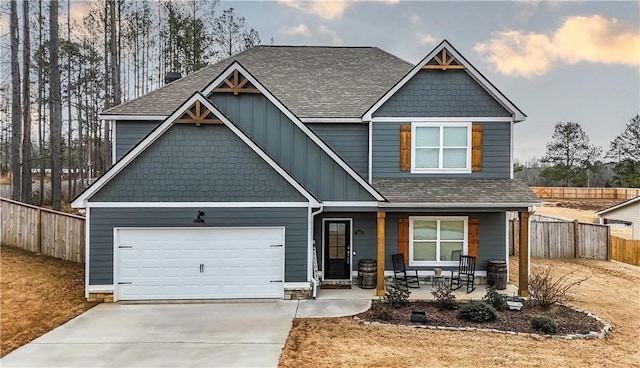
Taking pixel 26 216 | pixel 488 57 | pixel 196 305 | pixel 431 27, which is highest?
pixel 431 27

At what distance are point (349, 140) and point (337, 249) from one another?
3.43 metres

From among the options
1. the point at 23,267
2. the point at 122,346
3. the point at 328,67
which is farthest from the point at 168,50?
the point at 122,346

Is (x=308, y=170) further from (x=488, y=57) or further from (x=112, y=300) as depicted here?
(x=488, y=57)

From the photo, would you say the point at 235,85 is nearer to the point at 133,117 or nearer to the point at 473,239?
the point at 133,117

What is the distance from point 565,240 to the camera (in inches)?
679

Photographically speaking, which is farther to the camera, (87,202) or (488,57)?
(488,57)

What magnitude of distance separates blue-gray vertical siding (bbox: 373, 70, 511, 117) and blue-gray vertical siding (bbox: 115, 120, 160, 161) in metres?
7.00

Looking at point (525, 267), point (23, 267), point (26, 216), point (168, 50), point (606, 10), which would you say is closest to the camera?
point (525, 267)

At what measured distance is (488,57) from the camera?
68.7 ft

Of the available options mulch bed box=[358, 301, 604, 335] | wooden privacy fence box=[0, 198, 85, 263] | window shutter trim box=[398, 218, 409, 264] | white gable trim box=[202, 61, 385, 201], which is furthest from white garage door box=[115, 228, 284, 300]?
window shutter trim box=[398, 218, 409, 264]

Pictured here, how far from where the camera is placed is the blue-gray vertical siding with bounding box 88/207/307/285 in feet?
33.3

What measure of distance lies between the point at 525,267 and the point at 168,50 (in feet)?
83.9

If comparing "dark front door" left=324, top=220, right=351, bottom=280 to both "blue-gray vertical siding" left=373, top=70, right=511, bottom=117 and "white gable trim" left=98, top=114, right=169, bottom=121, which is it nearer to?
"blue-gray vertical siding" left=373, top=70, right=511, bottom=117

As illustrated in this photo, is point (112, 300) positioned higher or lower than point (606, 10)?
lower
